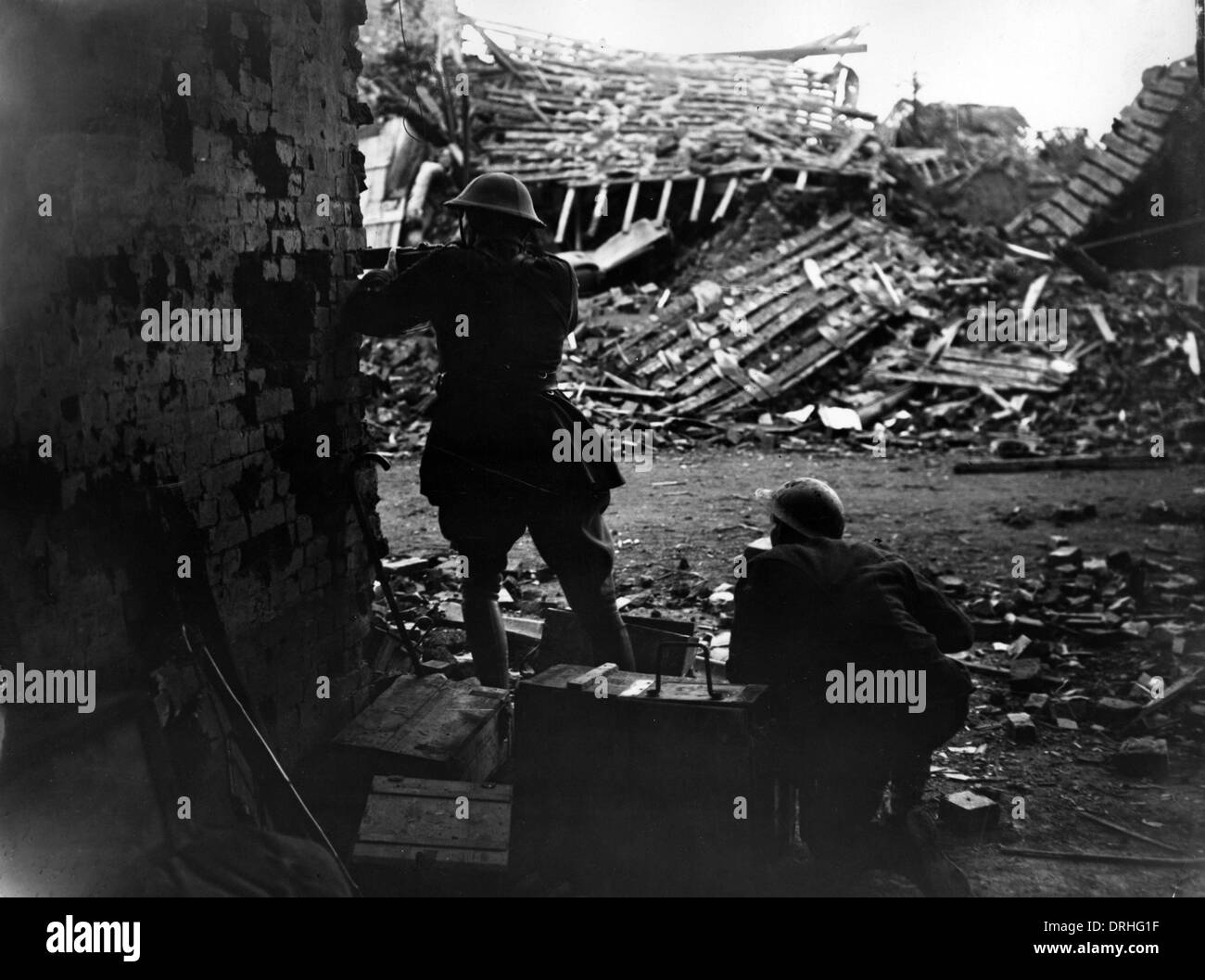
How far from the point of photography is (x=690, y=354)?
12.8 m

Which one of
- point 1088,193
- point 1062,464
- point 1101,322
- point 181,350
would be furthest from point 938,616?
point 1088,193

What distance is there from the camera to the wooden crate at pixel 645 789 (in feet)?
10.8

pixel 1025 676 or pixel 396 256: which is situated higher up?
pixel 396 256

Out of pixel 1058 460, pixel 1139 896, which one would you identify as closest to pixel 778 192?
pixel 1058 460

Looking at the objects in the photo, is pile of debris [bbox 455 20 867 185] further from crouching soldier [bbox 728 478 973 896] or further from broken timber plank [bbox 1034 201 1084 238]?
crouching soldier [bbox 728 478 973 896]

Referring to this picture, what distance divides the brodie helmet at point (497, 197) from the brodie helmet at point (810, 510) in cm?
151

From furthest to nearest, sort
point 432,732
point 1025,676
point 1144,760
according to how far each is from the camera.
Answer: point 1025,676
point 1144,760
point 432,732

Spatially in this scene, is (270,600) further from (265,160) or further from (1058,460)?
(1058,460)

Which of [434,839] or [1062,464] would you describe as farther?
[1062,464]

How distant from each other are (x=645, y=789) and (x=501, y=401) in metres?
1.66

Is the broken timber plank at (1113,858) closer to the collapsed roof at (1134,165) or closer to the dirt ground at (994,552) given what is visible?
the dirt ground at (994,552)

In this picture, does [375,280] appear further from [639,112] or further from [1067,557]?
[639,112]

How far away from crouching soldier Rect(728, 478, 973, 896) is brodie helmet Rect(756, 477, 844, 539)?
10 millimetres

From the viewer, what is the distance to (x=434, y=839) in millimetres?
3363
